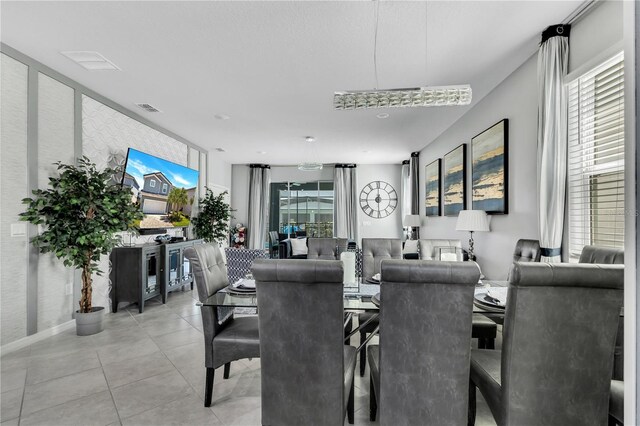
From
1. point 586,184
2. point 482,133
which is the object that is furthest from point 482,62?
point 586,184

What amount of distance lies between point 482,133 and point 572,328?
3155 mm

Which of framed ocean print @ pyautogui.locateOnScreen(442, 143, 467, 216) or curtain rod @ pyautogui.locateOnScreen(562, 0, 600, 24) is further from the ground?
curtain rod @ pyautogui.locateOnScreen(562, 0, 600, 24)

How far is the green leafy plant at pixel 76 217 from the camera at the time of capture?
9.38ft

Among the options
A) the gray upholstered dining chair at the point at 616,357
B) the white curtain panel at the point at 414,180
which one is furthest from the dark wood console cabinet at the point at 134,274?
the white curtain panel at the point at 414,180

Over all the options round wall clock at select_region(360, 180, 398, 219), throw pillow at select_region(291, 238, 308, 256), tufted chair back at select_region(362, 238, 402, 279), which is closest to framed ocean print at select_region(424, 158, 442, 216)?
round wall clock at select_region(360, 180, 398, 219)

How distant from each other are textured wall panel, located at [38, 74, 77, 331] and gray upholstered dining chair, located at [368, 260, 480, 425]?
137 inches

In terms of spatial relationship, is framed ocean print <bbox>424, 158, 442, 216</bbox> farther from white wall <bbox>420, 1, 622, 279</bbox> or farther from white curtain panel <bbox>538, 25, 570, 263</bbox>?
white curtain panel <bbox>538, 25, 570, 263</bbox>

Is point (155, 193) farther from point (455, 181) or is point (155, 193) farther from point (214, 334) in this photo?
point (455, 181)

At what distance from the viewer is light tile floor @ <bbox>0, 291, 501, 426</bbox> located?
185 cm

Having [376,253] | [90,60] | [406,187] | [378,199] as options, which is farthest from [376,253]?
[378,199]

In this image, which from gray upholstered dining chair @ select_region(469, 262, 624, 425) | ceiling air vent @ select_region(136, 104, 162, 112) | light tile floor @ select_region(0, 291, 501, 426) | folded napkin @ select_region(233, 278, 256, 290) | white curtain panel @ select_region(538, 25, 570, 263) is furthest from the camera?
ceiling air vent @ select_region(136, 104, 162, 112)

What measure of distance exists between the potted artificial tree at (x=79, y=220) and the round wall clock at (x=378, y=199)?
6394 millimetres

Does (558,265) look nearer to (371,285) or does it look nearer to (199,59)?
(371,285)

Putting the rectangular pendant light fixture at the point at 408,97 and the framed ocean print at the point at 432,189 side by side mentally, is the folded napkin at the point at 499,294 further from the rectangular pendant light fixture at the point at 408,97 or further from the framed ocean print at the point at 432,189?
the framed ocean print at the point at 432,189
